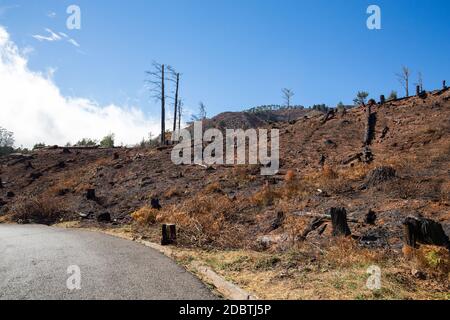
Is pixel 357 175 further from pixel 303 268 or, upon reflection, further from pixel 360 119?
pixel 360 119

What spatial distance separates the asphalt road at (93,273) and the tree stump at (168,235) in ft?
2.29

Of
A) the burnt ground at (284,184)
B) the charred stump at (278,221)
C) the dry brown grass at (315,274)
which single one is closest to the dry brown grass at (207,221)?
the burnt ground at (284,184)

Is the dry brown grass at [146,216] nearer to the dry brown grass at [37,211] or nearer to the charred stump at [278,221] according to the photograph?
the charred stump at [278,221]

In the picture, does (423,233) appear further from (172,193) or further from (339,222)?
(172,193)

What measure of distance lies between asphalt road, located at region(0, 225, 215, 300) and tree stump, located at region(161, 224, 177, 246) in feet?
2.29

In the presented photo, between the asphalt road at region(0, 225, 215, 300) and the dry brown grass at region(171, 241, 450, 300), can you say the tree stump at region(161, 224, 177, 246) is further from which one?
the dry brown grass at region(171, 241, 450, 300)

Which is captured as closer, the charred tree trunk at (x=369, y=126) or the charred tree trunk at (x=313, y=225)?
the charred tree trunk at (x=313, y=225)

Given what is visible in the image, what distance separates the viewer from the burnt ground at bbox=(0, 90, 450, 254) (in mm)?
11359

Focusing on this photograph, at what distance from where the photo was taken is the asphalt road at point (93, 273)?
5828 millimetres

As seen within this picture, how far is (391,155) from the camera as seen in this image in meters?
20.3

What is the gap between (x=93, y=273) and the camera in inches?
278

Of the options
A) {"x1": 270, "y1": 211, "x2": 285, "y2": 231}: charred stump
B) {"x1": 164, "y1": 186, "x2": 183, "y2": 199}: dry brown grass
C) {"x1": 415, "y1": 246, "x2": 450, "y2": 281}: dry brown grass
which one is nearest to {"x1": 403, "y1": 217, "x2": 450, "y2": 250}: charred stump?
{"x1": 415, "y1": 246, "x2": 450, "y2": 281}: dry brown grass
